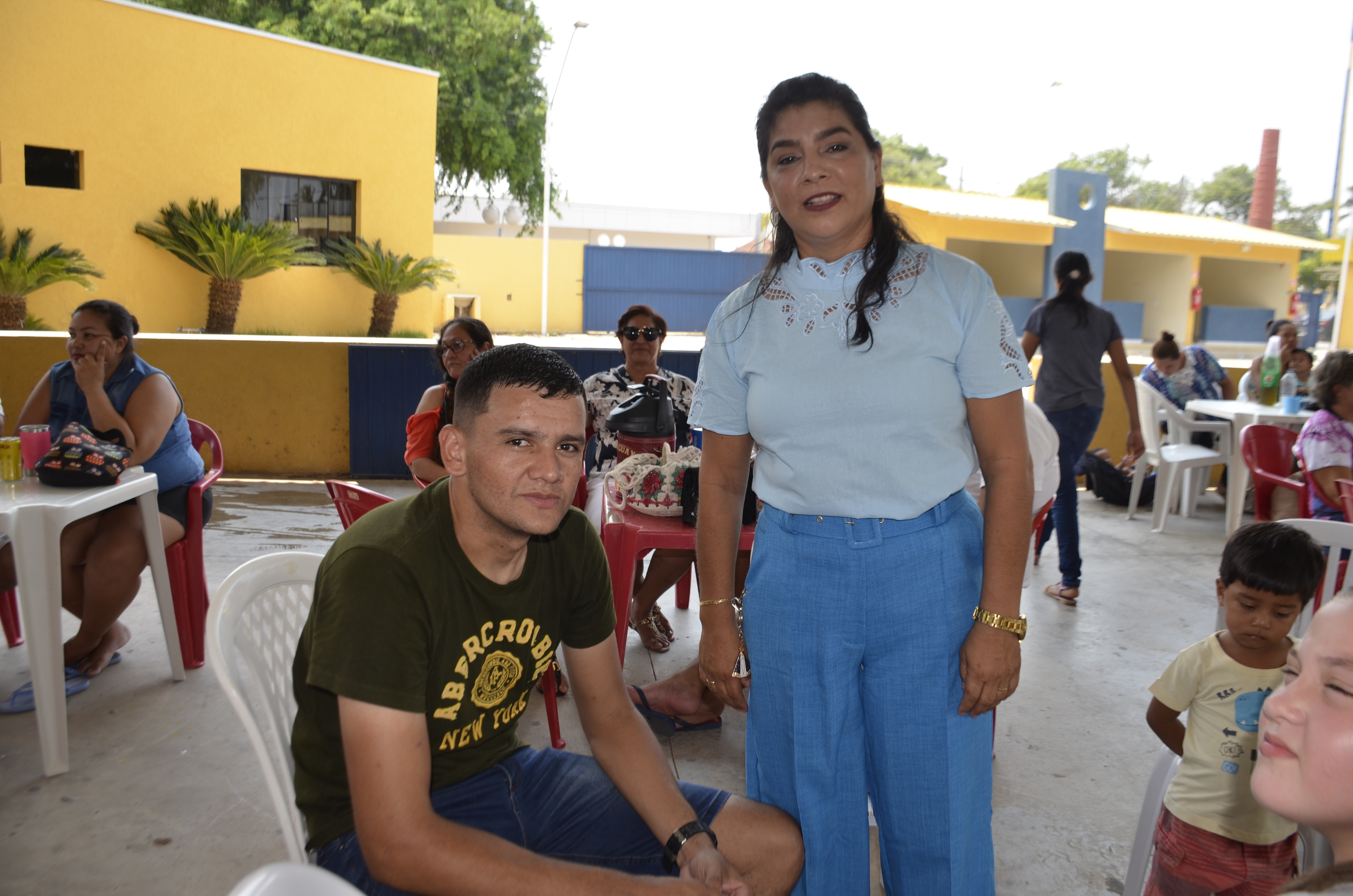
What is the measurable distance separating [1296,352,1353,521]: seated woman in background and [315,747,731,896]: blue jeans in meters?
3.49

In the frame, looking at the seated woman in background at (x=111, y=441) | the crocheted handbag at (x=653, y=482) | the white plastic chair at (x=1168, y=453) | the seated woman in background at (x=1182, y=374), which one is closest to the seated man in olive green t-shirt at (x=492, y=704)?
the crocheted handbag at (x=653, y=482)

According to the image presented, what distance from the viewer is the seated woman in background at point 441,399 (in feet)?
12.5

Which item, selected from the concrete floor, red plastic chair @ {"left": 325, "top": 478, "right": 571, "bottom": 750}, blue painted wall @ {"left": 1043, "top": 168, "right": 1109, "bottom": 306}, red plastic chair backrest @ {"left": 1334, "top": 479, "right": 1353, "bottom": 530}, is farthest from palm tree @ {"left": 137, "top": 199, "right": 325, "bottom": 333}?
blue painted wall @ {"left": 1043, "top": 168, "right": 1109, "bottom": 306}

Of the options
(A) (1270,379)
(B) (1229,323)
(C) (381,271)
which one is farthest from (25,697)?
(B) (1229,323)

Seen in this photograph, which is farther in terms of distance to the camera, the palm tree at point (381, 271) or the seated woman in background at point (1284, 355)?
the palm tree at point (381, 271)

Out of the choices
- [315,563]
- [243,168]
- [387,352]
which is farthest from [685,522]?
[243,168]

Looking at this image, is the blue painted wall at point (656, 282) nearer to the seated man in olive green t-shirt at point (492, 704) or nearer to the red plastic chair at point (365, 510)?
the red plastic chair at point (365, 510)

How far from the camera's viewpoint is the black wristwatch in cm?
163

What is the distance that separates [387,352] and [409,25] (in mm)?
15196

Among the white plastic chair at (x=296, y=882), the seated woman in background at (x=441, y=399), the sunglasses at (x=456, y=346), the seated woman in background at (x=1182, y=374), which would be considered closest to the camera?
the white plastic chair at (x=296, y=882)

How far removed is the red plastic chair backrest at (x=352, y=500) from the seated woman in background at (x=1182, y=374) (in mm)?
6146

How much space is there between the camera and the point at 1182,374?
7.07 metres

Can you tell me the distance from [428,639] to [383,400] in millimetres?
6236

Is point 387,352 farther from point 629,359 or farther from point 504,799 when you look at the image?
point 504,799
